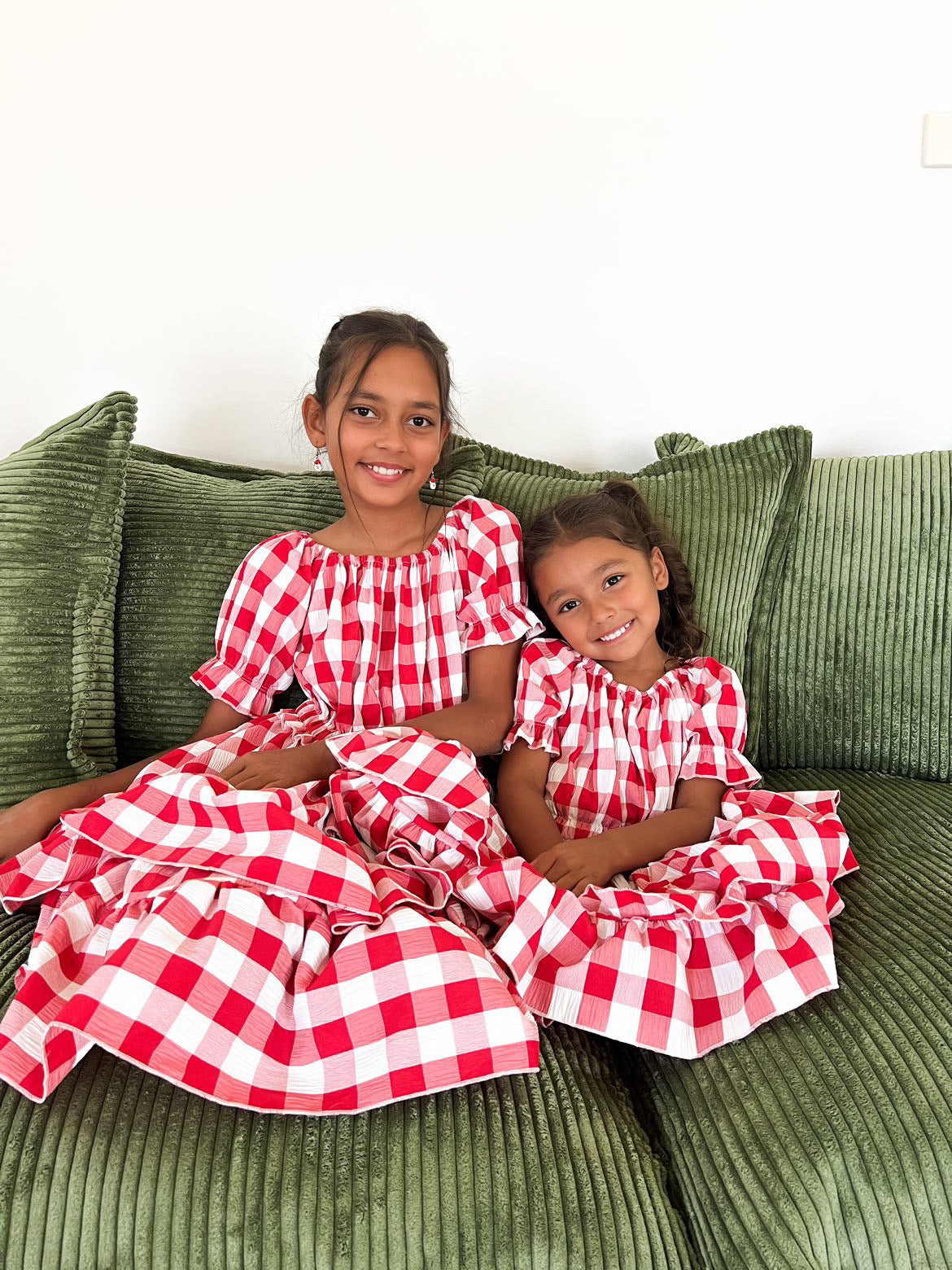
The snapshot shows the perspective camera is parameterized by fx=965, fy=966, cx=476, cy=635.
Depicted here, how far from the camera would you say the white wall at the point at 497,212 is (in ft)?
4.92

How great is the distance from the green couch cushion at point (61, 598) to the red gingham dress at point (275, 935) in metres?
0.14

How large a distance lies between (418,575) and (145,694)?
0.38 metres

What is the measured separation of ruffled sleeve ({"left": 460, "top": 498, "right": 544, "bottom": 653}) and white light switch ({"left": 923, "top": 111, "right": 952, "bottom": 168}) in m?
0.95

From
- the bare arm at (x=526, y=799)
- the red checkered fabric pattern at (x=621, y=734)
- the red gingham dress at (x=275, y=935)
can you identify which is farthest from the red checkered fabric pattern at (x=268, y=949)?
the red checkered fabric pattern at (x=621, y=734)

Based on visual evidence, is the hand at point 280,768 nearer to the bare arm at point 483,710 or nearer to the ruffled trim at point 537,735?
Result: the bare arm at point 483,710

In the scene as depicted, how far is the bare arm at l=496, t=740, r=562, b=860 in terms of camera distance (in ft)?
3.58

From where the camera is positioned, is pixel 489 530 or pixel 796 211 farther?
pixel 796 211

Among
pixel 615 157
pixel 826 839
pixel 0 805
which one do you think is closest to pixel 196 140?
pixel 615 157

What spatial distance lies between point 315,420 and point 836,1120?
3.31 ft

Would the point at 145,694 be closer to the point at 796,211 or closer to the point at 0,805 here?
the point at 0,805

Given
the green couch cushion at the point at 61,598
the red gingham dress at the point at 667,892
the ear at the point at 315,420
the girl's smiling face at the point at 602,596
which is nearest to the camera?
the red gingham dress at the point at 667,892

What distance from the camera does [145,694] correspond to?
1238 mm

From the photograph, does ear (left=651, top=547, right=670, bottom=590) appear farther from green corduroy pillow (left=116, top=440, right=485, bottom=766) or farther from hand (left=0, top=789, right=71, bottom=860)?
hand (left=0, top=789, right=71, bottom=860)

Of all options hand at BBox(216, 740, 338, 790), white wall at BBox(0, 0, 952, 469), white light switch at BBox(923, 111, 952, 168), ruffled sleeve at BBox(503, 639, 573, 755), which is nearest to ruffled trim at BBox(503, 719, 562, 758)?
ruffled sleeve at BBox(503, 639, 573, 755)
